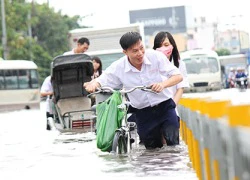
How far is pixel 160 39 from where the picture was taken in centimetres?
1148

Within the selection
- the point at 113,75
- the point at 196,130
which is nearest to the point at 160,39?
the point at 113,75

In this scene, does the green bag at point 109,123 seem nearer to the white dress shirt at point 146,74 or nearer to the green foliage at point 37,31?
the white dress shirt at point 146,74

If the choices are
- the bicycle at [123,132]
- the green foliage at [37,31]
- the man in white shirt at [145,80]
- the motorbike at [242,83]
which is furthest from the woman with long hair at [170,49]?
the green foliage at [37,31]

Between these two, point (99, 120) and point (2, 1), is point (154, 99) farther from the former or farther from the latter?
point (2, 1)

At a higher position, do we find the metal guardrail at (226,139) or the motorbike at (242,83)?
the metal guardrail at (226,139)

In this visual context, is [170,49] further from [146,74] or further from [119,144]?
[119,144]

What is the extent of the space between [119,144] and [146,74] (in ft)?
2.83

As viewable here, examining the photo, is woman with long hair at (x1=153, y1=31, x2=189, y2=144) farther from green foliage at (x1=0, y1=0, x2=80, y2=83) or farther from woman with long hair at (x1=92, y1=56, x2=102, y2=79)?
green foliage at (x1=0, y1=0, x2=80, y2=83)

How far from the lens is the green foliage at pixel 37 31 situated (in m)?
63.4

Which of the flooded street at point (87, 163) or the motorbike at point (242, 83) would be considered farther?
the motorbike at point (242, 83)

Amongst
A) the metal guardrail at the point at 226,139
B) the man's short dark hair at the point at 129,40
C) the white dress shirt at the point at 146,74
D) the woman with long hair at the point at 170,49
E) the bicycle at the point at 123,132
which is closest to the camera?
the metal guardrail at the point at 226,139

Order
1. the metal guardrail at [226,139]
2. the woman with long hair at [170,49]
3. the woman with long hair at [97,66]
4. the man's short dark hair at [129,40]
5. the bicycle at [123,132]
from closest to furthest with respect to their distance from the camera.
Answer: the metal guardrail at [226,139] → the man's short dark hair at [129,40] → the bicycle at [123,132] → the woman with long hair at [170,49] → the woman with long hair at [97,66]

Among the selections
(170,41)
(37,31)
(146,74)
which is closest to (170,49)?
(170,41)

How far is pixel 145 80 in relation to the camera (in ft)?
34.3
